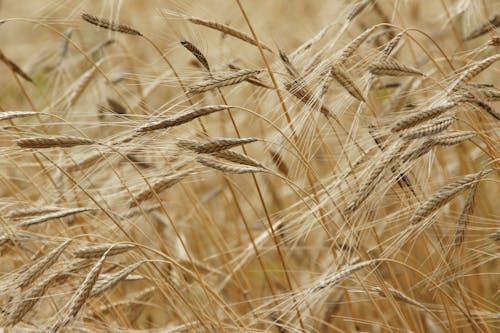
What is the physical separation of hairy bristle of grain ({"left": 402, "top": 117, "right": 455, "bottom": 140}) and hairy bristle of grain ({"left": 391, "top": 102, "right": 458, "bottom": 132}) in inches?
0.5

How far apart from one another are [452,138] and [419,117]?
0.38 ft

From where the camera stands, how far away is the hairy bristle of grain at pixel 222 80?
160 centimetres

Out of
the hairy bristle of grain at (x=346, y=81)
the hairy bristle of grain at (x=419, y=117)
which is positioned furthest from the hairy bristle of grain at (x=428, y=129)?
the hairy bristle of grain at (x=346, y=81)

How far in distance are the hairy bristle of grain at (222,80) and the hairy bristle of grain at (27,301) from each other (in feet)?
1.69

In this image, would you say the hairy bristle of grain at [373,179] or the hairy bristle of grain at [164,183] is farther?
the hairy bristle of grain at [164,183]

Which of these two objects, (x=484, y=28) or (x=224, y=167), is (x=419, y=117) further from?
(x=484, y=28)

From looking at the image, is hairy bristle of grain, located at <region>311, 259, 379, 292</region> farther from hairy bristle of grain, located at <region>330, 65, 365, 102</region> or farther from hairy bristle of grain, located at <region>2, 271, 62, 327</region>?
hairy bristle of grain, located at <region>2, 271, 62, 327</region>

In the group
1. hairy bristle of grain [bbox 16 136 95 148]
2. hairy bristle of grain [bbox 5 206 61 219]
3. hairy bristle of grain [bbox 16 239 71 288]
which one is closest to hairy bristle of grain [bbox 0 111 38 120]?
hairy bristle of grain [bbox 16 136 95 148]

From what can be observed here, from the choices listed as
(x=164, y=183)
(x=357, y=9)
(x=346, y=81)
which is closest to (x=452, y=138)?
(x=346, y=81)

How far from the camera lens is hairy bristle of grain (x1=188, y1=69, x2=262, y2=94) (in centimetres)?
160

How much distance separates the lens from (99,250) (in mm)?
1560

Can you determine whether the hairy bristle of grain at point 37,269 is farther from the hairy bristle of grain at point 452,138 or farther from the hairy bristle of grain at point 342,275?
the hairy bristle of grain at point 452,138

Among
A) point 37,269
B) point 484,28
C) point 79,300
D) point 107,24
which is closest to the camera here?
point 79,300

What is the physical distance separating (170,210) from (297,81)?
4.61 ft
